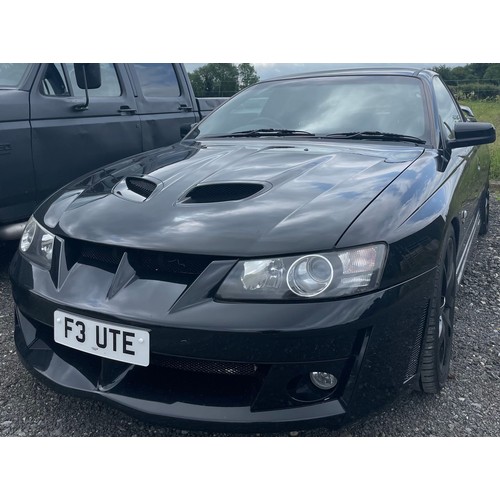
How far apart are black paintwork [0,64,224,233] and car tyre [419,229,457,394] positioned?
8.94 ft

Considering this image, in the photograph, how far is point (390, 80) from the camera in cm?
308

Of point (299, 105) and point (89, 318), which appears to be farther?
point (299, 105)

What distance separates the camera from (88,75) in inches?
156

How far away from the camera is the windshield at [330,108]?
282 cm

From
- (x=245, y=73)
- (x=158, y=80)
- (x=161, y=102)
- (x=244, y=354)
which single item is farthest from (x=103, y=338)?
(x=245, y=73)

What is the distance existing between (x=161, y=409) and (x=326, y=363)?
0.56 m

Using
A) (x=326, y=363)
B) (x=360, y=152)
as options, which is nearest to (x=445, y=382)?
(x=326, y=363)

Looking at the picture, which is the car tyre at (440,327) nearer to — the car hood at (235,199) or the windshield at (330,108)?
the car hood at (235,199)

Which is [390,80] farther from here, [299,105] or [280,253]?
[280,253]

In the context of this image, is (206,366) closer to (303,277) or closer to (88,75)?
(303,277)

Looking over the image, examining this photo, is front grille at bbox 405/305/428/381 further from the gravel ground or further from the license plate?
the license plate

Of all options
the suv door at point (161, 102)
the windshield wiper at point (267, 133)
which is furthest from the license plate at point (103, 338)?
the suv door at point (161, 102)

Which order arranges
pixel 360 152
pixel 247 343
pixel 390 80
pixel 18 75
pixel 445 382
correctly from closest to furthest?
pixel 247 343 → pixel 445 382 → pixel 360 152 → pixel 390 80 → pixel 18 75

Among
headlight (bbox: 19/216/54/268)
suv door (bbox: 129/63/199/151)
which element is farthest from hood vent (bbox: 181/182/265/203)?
suv door (bbox: 129/63/199/151)
